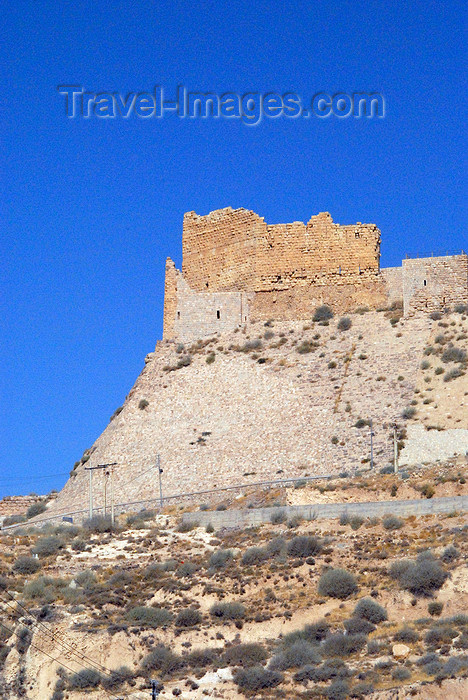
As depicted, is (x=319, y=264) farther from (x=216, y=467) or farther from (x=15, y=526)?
(x=15, y=526)

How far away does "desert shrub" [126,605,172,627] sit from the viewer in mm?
30156

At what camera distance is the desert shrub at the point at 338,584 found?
3020cm

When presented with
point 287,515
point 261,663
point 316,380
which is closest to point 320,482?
point 287,515

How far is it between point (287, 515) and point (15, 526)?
862cm

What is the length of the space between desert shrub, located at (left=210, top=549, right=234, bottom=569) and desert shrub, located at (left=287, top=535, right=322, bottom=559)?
1.38 m

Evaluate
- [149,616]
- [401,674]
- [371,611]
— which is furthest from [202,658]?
[401,674]

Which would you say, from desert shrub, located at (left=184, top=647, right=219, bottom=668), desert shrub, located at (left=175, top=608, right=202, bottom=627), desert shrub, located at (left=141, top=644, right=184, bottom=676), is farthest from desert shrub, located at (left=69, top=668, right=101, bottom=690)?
desert shrub, located at (left=175, top=608, right=202, bottom=627)

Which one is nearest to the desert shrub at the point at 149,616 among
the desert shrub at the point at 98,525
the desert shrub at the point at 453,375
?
the desert shrub at the point at 98,525

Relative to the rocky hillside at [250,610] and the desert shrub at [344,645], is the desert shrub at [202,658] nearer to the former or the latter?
the rocky hillside at [250,610]

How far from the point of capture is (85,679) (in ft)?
92.5

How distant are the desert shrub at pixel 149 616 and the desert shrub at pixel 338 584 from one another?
10.2 feet

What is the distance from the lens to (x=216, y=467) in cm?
4109

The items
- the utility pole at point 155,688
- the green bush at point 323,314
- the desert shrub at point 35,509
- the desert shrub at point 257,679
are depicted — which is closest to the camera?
the utility pole at point 155,688

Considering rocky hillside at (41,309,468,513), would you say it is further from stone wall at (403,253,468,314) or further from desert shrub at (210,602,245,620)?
desert shrub at (210,602,245,620)
